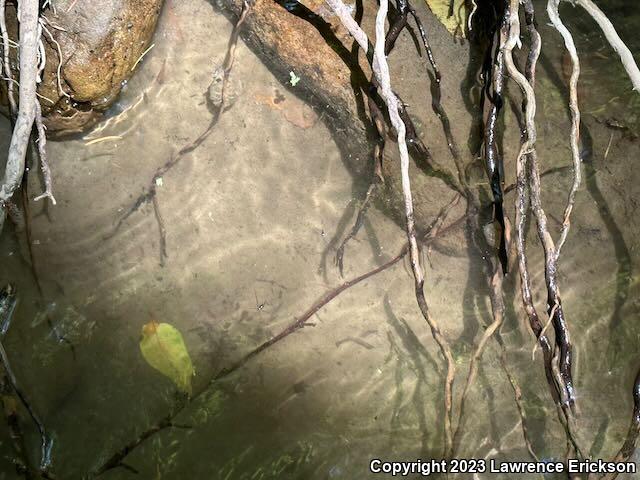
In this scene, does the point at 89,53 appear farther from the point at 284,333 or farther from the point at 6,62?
the point at 284,333

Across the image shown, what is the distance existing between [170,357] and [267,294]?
0.52 meters

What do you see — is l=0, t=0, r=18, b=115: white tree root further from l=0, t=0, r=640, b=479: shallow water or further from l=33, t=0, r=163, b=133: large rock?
l=0, t=0, r=640, b=479: shallow water

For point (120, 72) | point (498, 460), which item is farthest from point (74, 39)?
point (498, 460)

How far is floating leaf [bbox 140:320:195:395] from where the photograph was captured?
8.41 ft

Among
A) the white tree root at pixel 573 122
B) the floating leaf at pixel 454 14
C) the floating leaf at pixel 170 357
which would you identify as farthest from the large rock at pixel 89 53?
the white tree root at pixel 573 122

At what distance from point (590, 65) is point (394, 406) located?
6.10 ft

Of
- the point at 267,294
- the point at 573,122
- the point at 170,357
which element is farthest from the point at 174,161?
the point at 573,122

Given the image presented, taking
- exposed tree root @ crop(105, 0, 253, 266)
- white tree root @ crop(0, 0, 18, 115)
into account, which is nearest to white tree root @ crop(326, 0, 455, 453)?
exposed tree root @ crop(105, 0, 253, 266)

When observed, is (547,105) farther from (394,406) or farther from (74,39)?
(74,39)

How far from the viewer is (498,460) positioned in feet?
8.19

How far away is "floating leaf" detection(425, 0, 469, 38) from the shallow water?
0.11 m

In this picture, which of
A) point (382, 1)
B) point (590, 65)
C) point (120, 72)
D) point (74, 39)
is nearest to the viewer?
point (382, 1)

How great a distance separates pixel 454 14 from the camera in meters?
2.58

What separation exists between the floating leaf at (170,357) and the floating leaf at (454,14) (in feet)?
6.15
